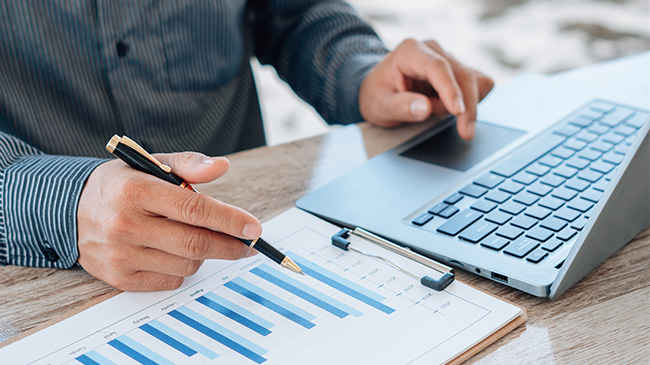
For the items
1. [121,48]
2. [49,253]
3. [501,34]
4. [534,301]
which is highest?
[121,48]

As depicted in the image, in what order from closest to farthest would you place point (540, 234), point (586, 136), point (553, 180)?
point (540, 234) → point (553, 180) → point (586, 136)

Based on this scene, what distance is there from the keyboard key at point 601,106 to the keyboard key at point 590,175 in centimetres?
20

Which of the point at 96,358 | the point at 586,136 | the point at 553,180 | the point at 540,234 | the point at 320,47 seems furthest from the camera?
the point at 320,47

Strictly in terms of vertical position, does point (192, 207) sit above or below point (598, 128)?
above

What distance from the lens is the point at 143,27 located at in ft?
3.31

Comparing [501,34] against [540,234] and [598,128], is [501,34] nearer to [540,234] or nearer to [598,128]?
[598,128]

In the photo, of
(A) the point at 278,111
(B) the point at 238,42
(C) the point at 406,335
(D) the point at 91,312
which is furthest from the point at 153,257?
(A) the point at 278,111

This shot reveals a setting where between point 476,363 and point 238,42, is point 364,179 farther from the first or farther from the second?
point 238,42

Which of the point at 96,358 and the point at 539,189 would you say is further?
the point at 539,189

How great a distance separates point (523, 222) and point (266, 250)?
0.25 m

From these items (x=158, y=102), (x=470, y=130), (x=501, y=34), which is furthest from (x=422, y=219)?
(x=501, y=34)

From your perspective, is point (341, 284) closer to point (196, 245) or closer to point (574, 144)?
point (196, 245)

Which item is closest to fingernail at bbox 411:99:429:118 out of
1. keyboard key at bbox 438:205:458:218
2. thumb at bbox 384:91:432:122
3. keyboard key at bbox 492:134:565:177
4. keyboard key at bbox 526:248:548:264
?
thumb at bbox 384:91:432:122

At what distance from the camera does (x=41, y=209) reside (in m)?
0.67
